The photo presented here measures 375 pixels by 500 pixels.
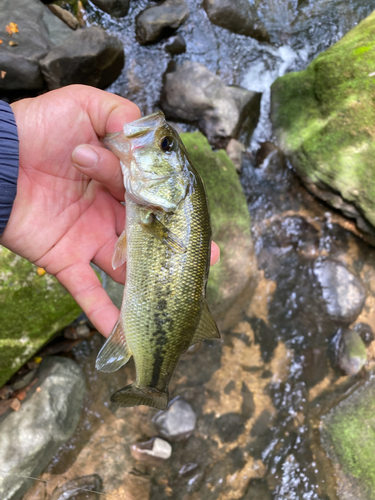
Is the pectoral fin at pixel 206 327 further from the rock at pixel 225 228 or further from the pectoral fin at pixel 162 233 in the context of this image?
the rock at pixel 225 228

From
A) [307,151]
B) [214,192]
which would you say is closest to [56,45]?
[214,192]

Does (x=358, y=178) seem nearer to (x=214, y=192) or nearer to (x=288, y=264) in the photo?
(x=288, y=264)

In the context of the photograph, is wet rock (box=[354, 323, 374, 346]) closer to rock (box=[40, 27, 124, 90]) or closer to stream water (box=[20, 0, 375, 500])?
stream water (box=[20, 0, 375, 500])

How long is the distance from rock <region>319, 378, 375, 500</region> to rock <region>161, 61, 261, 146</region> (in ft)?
13.5

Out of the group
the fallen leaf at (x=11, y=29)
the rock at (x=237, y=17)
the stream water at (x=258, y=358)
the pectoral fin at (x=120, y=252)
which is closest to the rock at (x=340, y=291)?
the stream water at (x=258, y=358)

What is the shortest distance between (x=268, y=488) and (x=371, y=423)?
1.45 metres

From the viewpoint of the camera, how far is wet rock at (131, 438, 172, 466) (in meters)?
3.53

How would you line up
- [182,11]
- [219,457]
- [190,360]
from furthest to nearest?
[182,11]
[190,360]
[219,457]

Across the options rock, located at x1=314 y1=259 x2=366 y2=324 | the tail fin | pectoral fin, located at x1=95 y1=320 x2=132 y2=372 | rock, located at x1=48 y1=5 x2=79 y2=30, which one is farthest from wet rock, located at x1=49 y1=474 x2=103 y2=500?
rock, located at x1=48 y1=5 x2=79 y2=30

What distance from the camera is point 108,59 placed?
459 cm

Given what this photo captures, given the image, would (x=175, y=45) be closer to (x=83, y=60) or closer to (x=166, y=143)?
(x=83, y=60)

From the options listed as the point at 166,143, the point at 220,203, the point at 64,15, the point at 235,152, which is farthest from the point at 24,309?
the point at 64,15

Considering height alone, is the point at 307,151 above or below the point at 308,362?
above

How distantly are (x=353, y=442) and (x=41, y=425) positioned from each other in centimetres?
355
